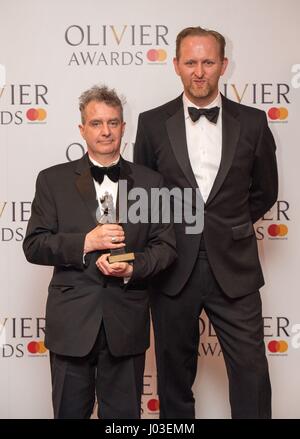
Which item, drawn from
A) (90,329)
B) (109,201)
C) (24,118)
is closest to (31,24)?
(24,118)

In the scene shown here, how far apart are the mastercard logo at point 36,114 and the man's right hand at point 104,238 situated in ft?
3.53

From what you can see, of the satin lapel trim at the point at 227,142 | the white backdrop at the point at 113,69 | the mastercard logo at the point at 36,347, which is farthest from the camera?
the mastercard logo at the point at 36,347

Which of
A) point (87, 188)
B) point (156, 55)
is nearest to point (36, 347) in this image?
point (87, 188)

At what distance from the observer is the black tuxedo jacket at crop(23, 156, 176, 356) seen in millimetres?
2281

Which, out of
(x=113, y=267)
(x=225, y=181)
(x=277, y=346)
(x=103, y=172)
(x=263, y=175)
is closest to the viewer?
(x=113, y=267)

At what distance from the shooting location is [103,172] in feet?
7.65

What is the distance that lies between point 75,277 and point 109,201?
274 millimetres

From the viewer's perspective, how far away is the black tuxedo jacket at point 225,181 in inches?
100.0

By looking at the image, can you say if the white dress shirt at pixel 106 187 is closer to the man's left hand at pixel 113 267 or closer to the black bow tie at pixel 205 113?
the man's left hand at pixel 113 267

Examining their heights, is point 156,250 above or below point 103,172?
below

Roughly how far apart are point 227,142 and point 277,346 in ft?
3.80

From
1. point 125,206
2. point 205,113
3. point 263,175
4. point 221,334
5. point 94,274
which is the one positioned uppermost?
point 205,113

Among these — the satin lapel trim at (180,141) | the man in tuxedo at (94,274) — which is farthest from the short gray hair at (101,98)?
the satin lapel trim at (180,141)

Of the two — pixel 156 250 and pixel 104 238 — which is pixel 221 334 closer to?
pixel 156 250
